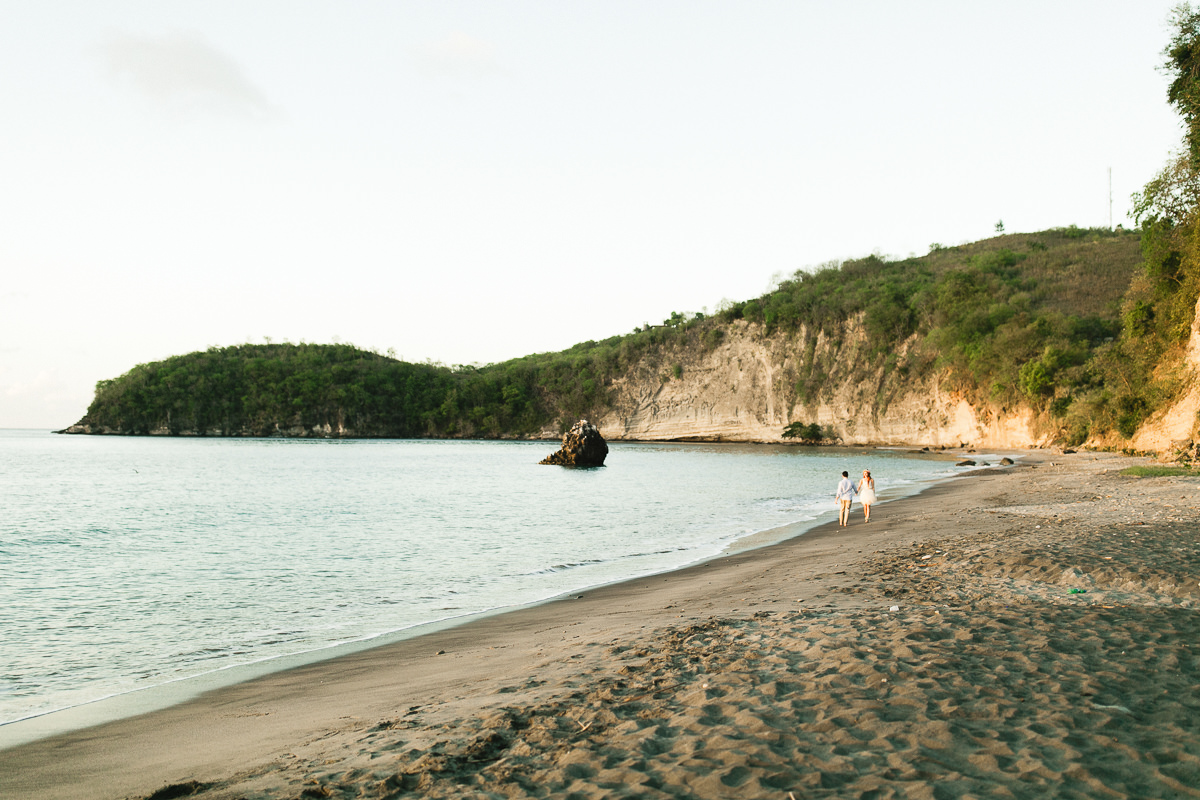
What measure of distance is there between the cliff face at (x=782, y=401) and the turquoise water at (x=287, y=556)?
145 feet

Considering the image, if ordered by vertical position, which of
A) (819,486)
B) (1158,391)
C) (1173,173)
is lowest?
(819,486)

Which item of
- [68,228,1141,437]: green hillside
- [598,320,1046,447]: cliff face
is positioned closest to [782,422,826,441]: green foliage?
[598,320,1046,447]: cliff face

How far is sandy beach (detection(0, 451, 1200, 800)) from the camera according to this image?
12.0ft

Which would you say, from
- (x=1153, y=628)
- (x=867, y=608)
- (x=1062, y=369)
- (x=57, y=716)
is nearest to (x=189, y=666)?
(x=57, y=716)

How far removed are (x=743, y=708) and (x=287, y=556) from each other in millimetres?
13014

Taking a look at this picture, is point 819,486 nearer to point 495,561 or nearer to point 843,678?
point 495,561

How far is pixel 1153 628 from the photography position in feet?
20.2

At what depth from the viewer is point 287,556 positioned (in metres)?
15.1

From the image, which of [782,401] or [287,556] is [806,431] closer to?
[782,401]

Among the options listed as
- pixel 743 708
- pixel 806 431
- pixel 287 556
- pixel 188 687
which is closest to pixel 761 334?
pixel 806 431

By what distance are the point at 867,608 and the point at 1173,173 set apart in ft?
112

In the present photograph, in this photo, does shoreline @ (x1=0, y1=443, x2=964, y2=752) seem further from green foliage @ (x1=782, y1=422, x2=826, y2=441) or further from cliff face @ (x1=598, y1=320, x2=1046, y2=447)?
green foliage @ (x1=782, y1=422, x2=826, y2=441)

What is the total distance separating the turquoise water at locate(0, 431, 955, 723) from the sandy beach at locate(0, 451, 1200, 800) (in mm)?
1875

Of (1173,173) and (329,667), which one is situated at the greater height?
(1173,173)
